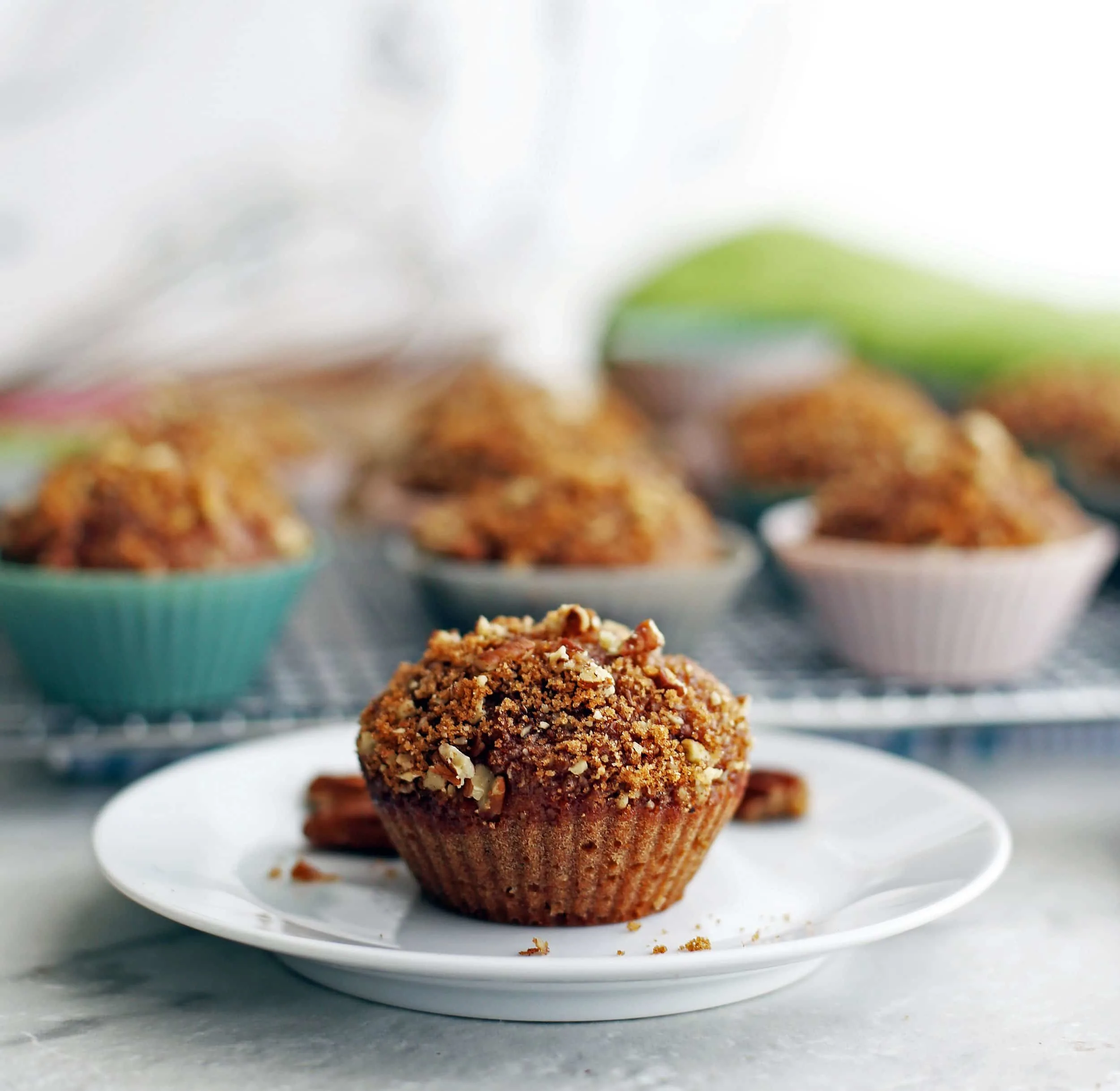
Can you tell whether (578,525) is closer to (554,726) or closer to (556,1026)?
(554,726)

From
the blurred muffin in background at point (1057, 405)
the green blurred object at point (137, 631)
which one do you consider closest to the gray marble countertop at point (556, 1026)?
the green blurred object at point (137, 631)

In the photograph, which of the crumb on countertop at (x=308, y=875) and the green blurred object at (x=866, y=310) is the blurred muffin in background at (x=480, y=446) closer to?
the crumb on countertop at (x=308, y=875)

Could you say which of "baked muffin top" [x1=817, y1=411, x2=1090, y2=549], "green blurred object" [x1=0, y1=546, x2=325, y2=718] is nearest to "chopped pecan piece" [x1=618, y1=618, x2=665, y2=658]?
"green blurred object" [x1=0, y1=546, x2=325, y2=718]

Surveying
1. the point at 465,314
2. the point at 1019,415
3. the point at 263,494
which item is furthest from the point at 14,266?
the point at 1019,415

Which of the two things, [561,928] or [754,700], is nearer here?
[561,928]

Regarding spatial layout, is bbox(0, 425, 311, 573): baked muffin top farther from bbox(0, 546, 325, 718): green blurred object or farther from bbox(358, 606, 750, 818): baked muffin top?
bbox(358, 606, 750, 818): baked muffin top

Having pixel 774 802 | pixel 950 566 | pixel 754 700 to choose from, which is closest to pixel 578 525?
pixel 754 700
